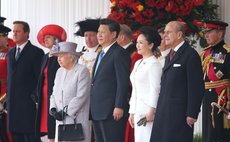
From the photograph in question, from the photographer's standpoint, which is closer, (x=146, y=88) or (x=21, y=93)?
(x=146, y=88)

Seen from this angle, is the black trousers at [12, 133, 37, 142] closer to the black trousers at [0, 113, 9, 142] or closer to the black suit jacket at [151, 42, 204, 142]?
the black trousers at [0, 113, 9, 142]

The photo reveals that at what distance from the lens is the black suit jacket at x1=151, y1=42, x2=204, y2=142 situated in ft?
23.7

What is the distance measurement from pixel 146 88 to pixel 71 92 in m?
0.93

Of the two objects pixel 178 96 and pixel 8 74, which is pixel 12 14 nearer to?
pixel 8 74

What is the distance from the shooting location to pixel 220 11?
426 inches

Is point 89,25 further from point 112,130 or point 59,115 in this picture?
point 112,130

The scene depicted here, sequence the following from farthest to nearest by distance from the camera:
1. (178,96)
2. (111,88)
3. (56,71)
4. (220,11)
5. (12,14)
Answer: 1. (12,14)
2. (220,11)
3. (56,71)
4. (111,88)
5. (178,96)

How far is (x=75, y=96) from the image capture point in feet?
26.5

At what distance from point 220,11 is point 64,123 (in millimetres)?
3790

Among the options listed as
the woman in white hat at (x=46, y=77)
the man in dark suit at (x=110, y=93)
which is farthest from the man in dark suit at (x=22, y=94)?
the man in dark suit at (x=110, y=93)

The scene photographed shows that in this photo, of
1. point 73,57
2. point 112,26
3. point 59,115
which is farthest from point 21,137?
point 112,26

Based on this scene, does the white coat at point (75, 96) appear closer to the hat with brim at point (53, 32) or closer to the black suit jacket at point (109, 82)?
the black suit jacket at point (109, 82)

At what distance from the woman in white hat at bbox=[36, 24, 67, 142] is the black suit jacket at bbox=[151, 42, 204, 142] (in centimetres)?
205

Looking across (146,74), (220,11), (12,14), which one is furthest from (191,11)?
(12,14)
